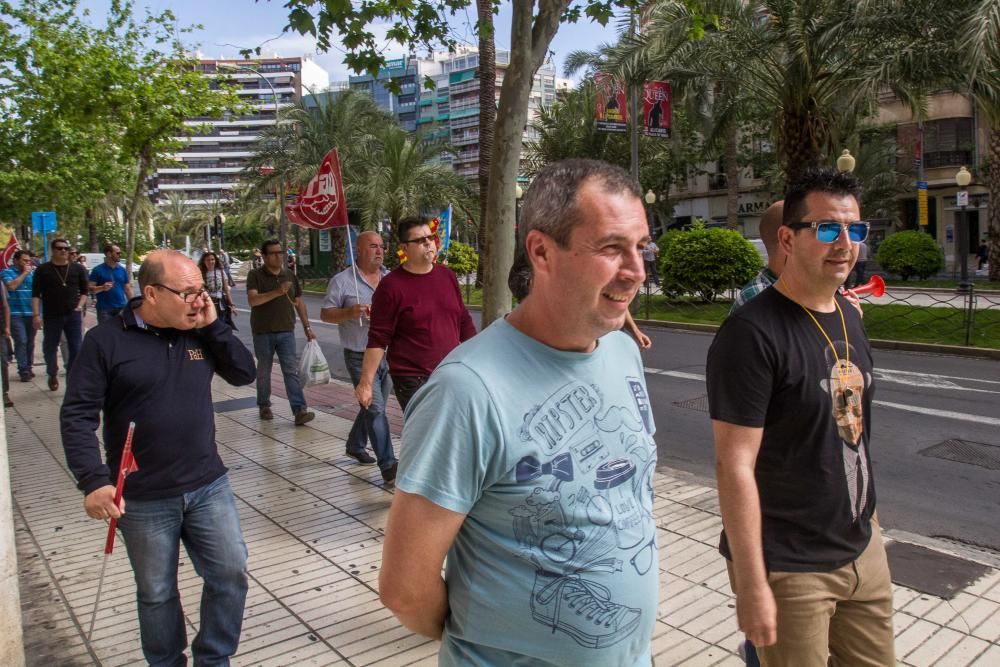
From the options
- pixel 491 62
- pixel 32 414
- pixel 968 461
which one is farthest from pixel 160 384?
pixel 491 62

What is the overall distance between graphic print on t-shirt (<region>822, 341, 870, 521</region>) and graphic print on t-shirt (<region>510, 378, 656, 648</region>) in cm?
93

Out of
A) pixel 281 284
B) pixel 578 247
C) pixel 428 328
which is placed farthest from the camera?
pixel 281 284

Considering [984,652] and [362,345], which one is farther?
[362,345]

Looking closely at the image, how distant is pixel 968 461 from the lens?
684 centimetres

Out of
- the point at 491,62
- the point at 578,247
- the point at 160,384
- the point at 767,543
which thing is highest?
the point at 491,62

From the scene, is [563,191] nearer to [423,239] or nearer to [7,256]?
[423,239]

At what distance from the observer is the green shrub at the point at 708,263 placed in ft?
61.9

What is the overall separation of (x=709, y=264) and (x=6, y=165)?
14727mm

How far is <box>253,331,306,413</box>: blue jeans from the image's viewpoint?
8.30 m

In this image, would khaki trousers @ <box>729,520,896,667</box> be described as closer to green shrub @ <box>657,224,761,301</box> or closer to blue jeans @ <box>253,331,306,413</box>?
blue jeans @ <box>253,331,306,413</box>

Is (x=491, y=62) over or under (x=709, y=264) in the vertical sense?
over

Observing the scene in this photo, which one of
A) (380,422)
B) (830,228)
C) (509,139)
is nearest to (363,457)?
(380,422)

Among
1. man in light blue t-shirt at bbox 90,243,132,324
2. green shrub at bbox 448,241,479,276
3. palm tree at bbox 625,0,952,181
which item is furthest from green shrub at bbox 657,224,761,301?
man in light blue t-shirt at bbox 90,243,132,324

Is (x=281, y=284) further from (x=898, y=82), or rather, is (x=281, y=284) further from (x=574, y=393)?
(x=898, y=82)
